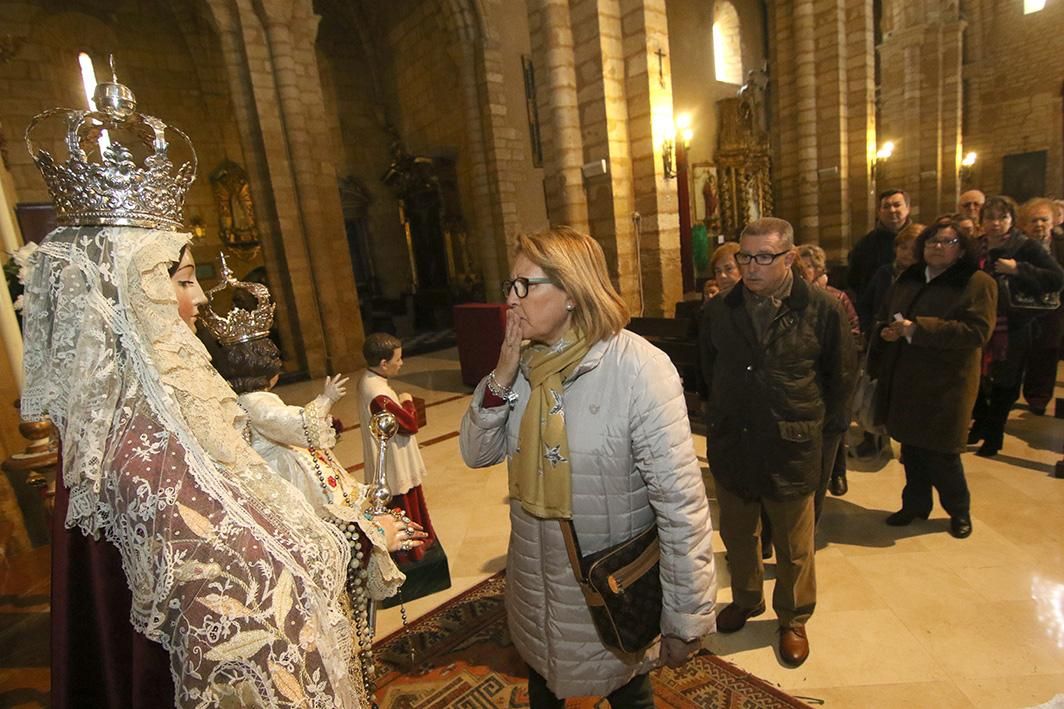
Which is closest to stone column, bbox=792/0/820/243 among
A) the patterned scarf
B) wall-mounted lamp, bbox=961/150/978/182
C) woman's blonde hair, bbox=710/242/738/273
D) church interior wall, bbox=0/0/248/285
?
woman's blonde hair, bbox=710/242/738/273

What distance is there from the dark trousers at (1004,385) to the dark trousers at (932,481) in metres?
1.50

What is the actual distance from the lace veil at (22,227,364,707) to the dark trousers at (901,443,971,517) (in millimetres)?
3602

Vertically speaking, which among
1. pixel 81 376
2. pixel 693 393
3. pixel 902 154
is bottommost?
pixel 693 393

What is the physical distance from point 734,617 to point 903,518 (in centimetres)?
165

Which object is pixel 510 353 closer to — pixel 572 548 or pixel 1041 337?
pixel 572 548

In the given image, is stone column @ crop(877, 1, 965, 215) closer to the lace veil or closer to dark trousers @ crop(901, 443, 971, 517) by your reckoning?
dark trousers @ crop(901, 443, 971, 517)

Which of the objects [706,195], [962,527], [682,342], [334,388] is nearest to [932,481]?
[962,527]

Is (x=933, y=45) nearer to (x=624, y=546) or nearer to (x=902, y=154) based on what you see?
(x=902, y=154)

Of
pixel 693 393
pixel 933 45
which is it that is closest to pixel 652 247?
pixel 693 393

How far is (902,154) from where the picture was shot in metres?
14.6

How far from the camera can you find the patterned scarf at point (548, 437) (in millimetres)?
1517

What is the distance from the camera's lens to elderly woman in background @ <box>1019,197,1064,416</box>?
450cm

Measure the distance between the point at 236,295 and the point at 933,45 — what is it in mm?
18441

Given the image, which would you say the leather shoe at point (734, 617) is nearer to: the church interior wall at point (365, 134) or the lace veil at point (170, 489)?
the lace veil at point (170, 489)
